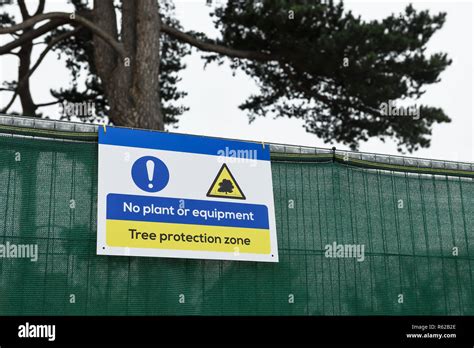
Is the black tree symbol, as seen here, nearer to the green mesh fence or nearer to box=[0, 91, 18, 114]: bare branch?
the green mesh fence

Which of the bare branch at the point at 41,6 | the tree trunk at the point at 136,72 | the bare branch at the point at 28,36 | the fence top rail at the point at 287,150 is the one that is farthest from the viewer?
the bare branch at the point at 41,6

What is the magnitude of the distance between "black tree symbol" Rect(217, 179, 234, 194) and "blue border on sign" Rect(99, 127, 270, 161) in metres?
0.27

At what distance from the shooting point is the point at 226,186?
22.4ft

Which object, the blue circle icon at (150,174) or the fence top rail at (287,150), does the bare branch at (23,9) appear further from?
the blue circle icon at (150,174)

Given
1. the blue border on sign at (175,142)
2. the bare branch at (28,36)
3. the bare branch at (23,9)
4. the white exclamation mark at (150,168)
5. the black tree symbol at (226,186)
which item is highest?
the bare branch at (23,9)

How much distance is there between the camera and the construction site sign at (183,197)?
636cm

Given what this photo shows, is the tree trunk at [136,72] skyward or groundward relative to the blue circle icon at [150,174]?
skyward

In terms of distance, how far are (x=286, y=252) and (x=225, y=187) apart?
0.85 m

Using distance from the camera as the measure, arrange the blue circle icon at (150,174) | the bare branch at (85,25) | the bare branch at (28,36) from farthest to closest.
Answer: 1. the bare branch at (28,36)
2. the bare branch at (85,25)
3. the blue circle icon at (150,174)

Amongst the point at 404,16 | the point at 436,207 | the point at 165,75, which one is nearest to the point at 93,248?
the point at 436,207

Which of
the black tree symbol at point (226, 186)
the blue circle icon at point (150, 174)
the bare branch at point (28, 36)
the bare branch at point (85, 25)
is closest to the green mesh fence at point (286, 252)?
the blue circle icon at point (150, 174)

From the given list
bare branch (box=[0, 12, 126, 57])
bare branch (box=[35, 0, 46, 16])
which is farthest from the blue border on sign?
bare branch (box=[35, 0, 46, 16])
